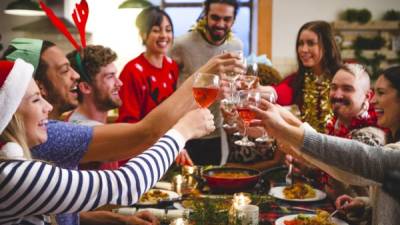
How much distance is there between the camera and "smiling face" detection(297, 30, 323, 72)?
9.87 feet

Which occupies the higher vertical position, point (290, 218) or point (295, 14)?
point (295, 14)

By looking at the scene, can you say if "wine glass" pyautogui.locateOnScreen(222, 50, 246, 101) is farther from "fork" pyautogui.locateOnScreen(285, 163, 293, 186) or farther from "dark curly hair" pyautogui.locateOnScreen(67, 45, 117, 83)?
"dark curly hair" pyautogui.locateOnScreen(67, 45, 117, 83)

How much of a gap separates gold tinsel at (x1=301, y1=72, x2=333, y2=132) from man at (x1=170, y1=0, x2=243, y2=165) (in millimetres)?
890

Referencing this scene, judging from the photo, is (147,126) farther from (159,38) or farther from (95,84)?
(159,38)

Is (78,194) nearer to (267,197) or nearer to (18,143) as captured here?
(18,143)

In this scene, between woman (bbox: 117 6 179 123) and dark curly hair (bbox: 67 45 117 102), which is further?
woman (bbox: 117 6 179 123)

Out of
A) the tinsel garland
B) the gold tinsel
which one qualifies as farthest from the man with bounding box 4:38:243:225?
the gold tinsel

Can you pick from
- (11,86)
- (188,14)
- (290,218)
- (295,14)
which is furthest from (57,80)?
(188,14)

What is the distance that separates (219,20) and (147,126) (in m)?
1.87

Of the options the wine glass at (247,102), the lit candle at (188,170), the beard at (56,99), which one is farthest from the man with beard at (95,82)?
the wine glass at (247,102)

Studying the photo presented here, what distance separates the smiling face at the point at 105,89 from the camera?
2.40 m

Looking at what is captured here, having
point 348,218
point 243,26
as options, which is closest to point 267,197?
point 348,218

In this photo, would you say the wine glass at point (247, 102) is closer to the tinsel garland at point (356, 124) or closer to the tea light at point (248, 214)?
the tea light at point (248, 214)

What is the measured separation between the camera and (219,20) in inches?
136
